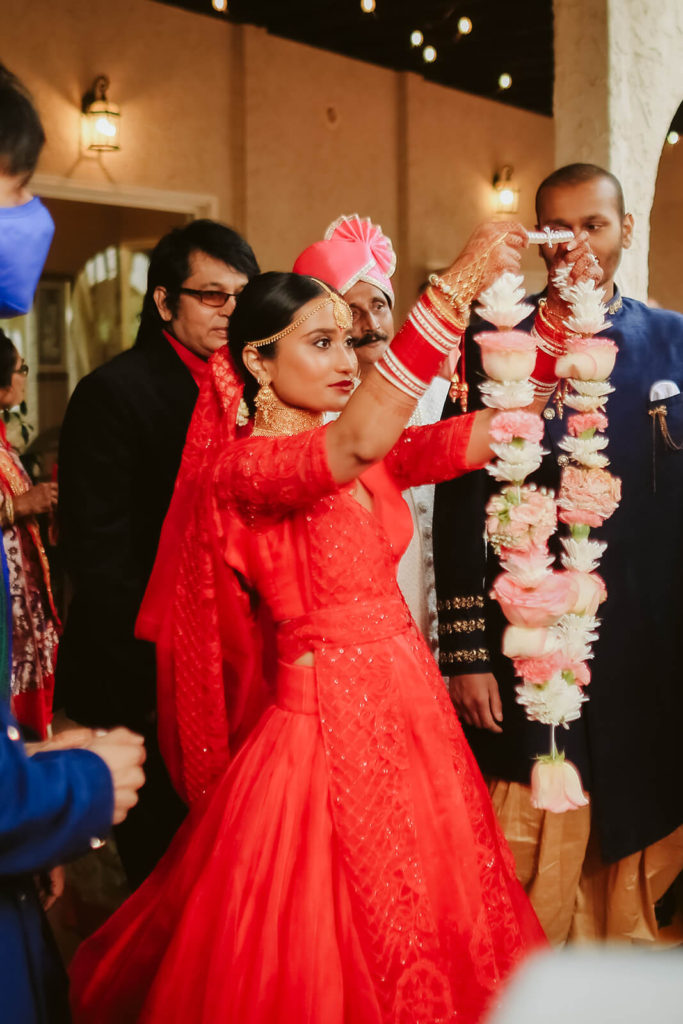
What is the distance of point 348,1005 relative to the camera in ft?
5.53

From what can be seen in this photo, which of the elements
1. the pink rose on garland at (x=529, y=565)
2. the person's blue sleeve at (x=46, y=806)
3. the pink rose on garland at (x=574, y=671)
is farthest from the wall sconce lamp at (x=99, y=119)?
the person's blue sleeve at (x=46, y=806)

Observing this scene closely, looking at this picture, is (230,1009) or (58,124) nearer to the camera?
(230,1009)

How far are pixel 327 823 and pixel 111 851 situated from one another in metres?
2.60

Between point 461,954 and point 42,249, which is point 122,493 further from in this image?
point 461,954

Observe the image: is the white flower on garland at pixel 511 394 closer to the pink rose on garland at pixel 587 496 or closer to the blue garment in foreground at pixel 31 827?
the pink rose on garland at pixel 587 496

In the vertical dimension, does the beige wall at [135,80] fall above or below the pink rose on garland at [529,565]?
above

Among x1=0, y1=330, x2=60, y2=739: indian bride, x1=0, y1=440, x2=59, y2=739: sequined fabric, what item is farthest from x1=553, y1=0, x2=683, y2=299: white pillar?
x1=0, y1=440, x2=59, y2=739: sequined fabric

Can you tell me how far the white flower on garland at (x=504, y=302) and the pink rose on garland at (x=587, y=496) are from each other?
0.30m

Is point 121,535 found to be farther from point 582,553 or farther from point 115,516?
point 582,553

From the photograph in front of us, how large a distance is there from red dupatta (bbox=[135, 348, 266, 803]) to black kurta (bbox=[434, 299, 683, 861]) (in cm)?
50

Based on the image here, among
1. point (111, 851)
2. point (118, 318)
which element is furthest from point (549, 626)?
point (118, 318)

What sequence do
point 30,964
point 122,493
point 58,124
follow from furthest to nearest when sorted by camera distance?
1. point 58,124
2. point 122,493
3. point 30,964

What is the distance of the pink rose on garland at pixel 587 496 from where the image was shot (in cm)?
179

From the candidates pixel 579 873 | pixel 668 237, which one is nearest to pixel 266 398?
pixel 579 873
